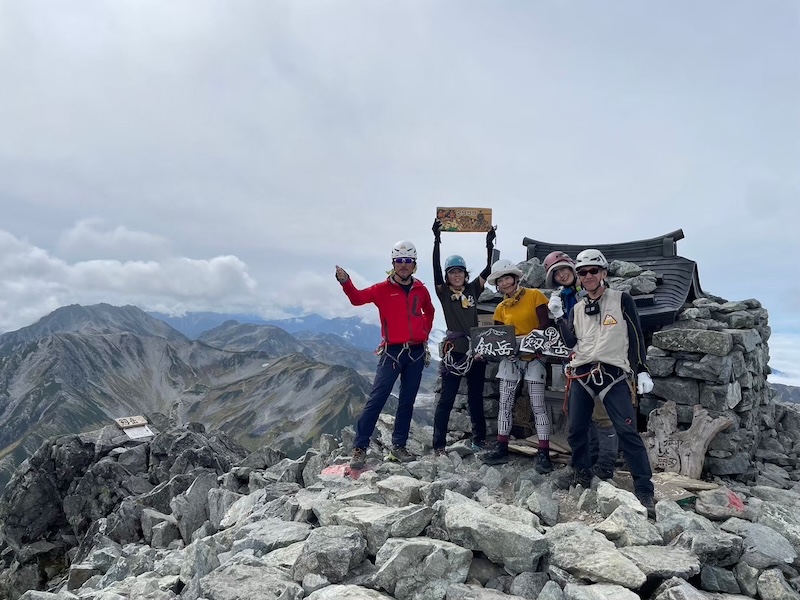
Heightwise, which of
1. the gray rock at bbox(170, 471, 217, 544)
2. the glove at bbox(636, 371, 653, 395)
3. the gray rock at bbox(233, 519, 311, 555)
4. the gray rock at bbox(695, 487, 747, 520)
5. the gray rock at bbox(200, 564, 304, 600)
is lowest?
the gray rock at bbox(170, 471, 217, 544)

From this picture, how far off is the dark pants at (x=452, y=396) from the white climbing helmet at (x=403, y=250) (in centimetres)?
242

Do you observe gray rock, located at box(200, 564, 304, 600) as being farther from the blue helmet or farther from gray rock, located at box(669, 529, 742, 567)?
the blue helmet

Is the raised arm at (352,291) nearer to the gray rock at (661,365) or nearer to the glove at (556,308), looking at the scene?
the glove at (556,308)

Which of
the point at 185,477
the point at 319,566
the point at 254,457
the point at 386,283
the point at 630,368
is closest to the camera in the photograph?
the point at 319,566

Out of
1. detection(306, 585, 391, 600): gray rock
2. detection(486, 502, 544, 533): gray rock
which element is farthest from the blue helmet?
detection(306, 585, 391, 600): gray rock

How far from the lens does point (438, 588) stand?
15.3 feet

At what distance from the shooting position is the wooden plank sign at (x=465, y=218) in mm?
9773

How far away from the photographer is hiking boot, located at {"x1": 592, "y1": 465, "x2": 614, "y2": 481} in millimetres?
7409

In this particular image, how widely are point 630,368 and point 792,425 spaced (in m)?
9.63

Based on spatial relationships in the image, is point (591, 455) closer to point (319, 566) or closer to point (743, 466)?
point (743, 466)

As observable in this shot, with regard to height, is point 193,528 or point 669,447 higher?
point 669,447

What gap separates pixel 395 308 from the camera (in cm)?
889

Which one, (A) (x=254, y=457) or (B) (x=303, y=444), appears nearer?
(A) (x=254, y=457)

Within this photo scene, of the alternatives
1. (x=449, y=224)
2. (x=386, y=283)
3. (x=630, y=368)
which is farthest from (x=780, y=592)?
(x=449, y=224)
